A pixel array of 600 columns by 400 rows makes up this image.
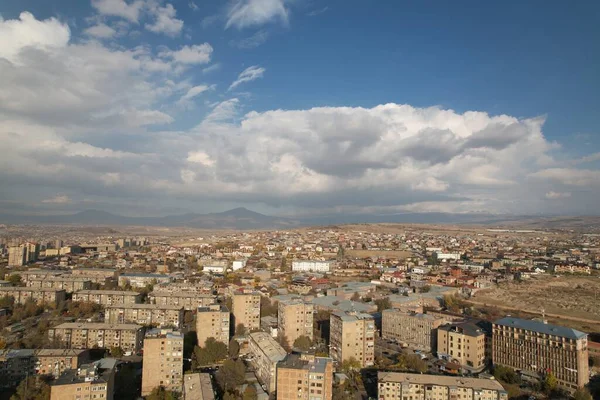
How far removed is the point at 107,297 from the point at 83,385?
14.3 meters

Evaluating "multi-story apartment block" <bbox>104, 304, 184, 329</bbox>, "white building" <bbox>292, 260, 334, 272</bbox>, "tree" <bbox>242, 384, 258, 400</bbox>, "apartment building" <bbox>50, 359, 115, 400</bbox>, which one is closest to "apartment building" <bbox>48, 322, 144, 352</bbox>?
"multi-story apartment block" <bbox>104, 304, 184, 329</bbox>

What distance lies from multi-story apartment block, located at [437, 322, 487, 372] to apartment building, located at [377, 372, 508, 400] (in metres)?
3.39

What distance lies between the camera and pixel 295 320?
17.7 meters

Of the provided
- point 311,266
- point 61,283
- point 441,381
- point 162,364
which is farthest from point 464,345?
point 61,283

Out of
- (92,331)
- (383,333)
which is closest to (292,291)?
(383,333)

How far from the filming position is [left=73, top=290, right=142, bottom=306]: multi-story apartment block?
23656 millimetres

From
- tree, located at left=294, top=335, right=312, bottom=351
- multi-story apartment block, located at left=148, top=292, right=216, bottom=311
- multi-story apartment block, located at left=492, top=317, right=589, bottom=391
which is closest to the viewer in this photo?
multi-story apartment block, located at left=492, top=317, right=589, bottom=391

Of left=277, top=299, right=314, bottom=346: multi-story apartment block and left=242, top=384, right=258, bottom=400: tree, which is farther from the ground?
left=277, top=299, right=314, bottom=346: multi-story apartment block

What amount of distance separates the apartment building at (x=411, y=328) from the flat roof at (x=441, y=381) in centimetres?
517

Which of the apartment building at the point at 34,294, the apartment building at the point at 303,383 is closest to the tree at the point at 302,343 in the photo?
the apartment building at the point at 303,383

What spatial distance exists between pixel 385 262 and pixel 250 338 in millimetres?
27359

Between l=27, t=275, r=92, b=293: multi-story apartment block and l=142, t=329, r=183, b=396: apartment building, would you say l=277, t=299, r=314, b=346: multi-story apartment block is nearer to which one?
l=142, t=329, r=183, b=396: apartment building

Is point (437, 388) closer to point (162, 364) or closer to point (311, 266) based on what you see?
point (162, 364)

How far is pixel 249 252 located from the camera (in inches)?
1954
